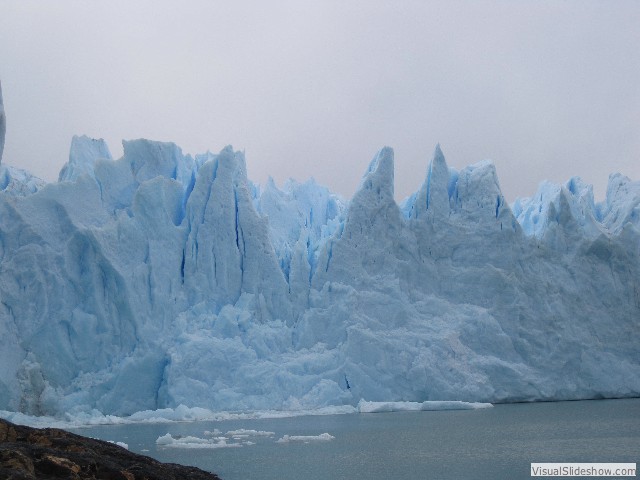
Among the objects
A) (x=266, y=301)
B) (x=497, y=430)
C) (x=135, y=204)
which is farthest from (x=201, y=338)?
(x=497, y=430)

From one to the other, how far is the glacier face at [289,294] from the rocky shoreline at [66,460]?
11670mm

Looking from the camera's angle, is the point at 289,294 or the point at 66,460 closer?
the point at 66,460

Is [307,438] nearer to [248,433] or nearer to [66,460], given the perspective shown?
[248,433]

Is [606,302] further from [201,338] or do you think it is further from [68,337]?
[68,337]

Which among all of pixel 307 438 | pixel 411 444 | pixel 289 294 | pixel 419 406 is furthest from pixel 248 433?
pixel 289 294

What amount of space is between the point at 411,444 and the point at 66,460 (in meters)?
7.41

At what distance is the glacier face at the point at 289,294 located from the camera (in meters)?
18.5

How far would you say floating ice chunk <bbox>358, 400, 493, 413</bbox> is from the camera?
60.6ft

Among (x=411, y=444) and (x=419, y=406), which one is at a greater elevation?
(x=419, y=406)

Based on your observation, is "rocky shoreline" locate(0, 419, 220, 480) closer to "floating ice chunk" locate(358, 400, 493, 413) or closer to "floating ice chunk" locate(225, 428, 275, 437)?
"floating ice chunk" locate(225, 428, 275, 437)

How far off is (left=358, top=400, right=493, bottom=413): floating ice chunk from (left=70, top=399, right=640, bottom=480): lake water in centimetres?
96

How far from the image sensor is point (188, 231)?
66.3 ft

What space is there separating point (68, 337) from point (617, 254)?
14622 mm

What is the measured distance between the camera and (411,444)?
38.7ft
